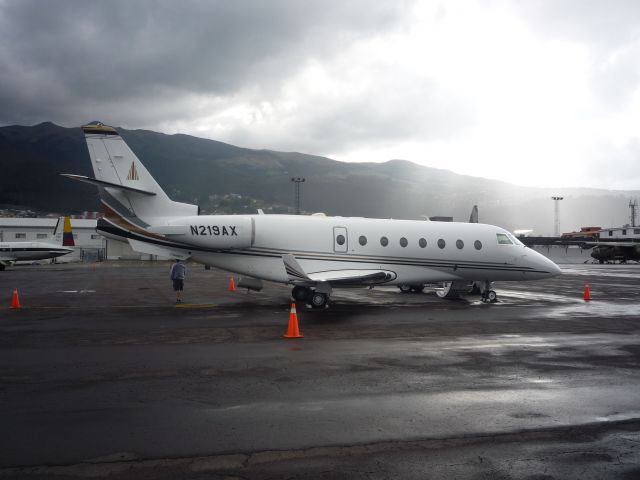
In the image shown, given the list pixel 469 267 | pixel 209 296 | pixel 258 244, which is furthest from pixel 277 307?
pixel 469 267

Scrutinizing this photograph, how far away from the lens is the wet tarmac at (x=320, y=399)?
16.5 ft

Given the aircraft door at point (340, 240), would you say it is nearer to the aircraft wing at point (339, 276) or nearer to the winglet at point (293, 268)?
the aircraft wing at point (339, 276)

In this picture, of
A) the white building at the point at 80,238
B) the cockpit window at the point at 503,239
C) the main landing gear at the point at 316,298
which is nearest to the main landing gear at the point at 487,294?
the cockpit window at the point at 503,239

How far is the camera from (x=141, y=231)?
17.7 metres

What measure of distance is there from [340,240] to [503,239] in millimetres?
7319

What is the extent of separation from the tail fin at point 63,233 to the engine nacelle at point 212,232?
42.1m

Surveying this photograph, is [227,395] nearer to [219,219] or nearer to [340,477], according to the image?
[340,477]

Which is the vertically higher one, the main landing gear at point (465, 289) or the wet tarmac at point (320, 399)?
the main landing gear at point (465, 289)

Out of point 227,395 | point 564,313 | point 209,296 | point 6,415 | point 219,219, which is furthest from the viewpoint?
point 209,296

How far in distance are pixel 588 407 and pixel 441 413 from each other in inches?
81.8

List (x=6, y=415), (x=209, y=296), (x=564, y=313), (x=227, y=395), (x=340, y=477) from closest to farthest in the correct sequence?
(x=340, y=477) → (x=6, y=415) → (x=227, y=395) → (x=564, y=313) → (x=209, y=296)

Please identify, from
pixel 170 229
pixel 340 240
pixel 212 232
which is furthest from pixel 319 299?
pixel 170 229

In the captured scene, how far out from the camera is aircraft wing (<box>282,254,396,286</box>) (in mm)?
16500

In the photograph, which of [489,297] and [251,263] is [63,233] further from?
[489,297]
